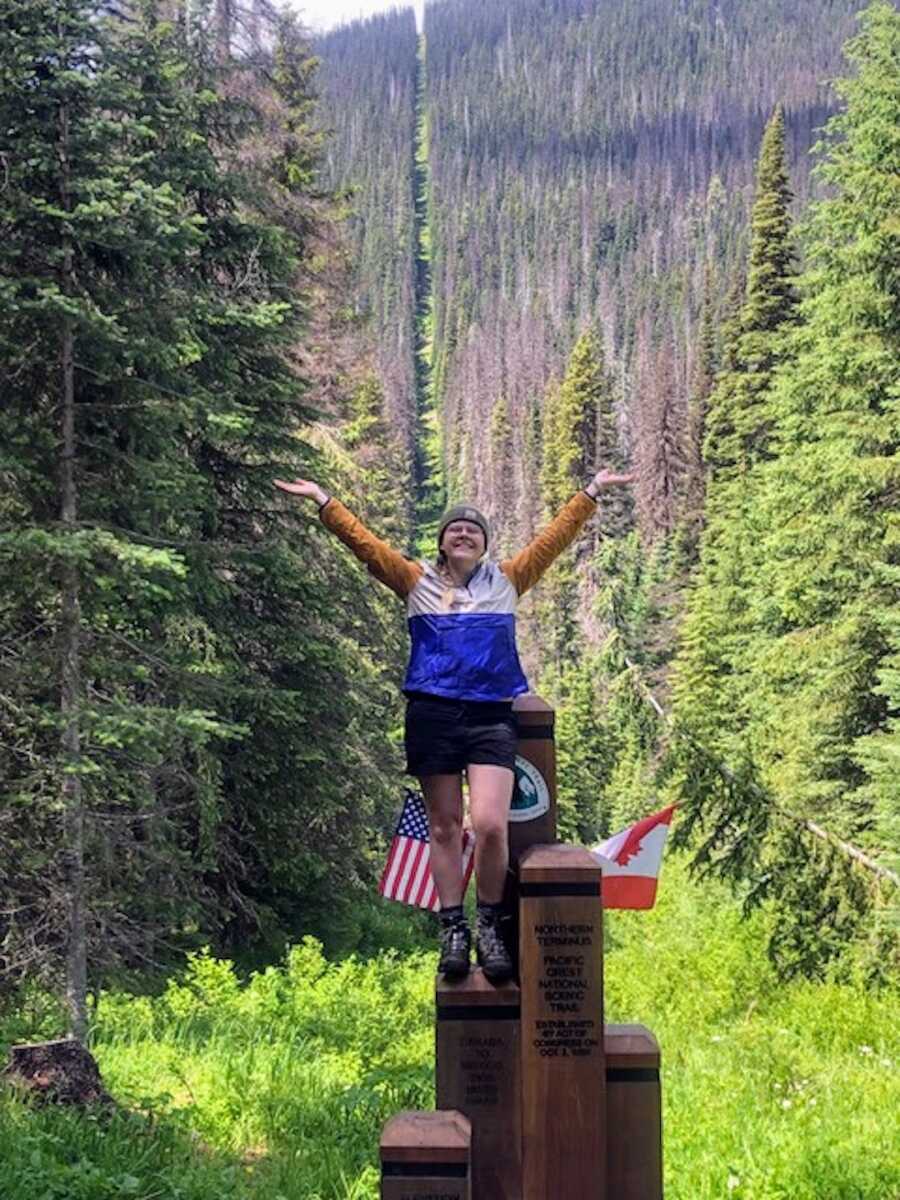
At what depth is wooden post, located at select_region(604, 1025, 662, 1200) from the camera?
13.2ft

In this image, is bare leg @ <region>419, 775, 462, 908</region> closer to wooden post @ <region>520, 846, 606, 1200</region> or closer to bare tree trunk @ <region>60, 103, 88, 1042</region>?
wooden post @ <region>520, 846, 606, 1200</region>

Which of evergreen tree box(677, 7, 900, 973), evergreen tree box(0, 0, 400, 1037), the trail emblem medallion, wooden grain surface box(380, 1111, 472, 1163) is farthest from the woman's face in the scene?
evergreen tree box(677, 7, 900, 973)

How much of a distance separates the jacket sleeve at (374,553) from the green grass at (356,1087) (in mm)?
2909

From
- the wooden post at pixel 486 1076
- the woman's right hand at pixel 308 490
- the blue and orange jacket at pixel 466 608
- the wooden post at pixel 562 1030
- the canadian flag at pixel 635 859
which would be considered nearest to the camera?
the wooden post at pixel 562 1030

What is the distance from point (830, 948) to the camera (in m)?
11.2

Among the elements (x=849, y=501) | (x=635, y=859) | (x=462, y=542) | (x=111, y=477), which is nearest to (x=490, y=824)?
(x=462, y=542)

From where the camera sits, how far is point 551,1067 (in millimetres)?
3926

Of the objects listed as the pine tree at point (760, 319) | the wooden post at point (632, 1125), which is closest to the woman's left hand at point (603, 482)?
the wooden post at point (632, 1125)

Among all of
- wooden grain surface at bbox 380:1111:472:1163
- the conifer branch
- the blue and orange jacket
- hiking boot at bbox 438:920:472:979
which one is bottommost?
the conifer branch

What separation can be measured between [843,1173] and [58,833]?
703 cm

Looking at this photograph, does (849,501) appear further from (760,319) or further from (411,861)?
(760,319)

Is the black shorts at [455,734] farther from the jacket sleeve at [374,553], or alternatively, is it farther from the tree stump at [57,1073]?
the tree stump at [57,1073]

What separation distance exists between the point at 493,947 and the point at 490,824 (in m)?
0.46

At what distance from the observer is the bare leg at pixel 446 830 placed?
435 centimetres
